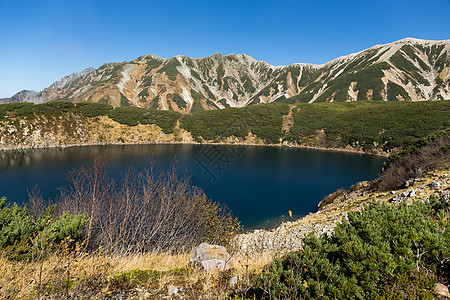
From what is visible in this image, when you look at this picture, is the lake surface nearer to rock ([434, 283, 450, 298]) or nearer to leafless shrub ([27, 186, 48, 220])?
leafless shrub ([27, 186, 48, 220])

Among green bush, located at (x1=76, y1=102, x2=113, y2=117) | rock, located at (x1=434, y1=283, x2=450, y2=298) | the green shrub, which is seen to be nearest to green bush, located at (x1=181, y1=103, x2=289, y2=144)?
green bush, located at (x1=76, y1=102, x2=113, y2=117)

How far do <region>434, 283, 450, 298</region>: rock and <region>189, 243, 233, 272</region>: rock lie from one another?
484 centimetres

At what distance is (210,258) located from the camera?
7.38 meters

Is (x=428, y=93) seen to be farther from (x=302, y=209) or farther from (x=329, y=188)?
(x=302, y=209)

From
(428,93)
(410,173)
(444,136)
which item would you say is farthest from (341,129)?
(428,93)

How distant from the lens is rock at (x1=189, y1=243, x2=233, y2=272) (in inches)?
255

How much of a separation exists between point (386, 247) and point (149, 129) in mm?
103690

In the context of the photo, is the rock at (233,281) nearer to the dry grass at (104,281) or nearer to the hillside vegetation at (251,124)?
the dry grass at (104,281)

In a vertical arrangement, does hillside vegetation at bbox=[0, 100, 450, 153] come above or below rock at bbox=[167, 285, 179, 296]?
above

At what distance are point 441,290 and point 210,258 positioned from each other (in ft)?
19.5

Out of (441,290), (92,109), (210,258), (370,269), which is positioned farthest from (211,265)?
(92,109)

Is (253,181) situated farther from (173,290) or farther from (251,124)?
(251,124)

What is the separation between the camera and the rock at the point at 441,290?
373 centimetres

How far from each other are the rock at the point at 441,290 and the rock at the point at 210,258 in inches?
191
